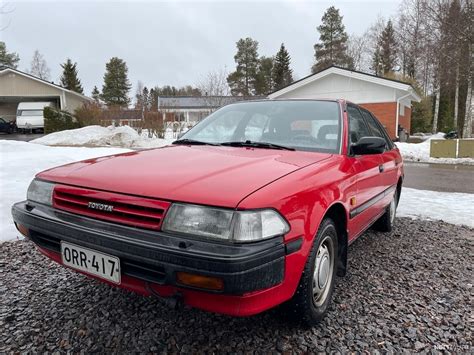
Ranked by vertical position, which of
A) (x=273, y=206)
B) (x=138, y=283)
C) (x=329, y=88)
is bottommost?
(x=138, y=283)

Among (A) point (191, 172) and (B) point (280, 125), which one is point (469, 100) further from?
(A) point (191, 172)

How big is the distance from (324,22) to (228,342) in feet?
155

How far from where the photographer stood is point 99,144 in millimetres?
15844

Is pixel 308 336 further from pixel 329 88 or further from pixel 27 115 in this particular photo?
pixel 27 115

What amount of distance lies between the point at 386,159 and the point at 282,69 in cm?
4904

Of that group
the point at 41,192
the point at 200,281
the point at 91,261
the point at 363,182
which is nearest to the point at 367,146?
the point at 363,182

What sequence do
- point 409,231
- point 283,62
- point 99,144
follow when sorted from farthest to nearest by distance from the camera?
point 283,62
point 99,144
point 409,231

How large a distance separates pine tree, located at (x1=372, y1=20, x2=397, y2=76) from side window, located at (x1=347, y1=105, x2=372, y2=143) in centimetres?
3559

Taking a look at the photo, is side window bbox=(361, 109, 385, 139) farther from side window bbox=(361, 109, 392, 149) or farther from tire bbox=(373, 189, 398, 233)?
tire bbox=(373, 189, 398, 233)

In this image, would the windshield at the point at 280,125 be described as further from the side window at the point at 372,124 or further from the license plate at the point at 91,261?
the license plate at the point at 91,261

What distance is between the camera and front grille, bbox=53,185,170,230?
166 cm

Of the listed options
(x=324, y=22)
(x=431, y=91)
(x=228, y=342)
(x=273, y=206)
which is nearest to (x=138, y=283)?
(x=228, y=342)

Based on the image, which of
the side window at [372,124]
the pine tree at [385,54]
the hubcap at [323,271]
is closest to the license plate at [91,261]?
the hubcap at [323,271]

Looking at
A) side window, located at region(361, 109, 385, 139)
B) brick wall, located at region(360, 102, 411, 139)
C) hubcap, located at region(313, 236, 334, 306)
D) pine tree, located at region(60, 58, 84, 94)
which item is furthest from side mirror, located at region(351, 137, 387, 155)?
pine tree, located at region(60, 58, 84, 94)
